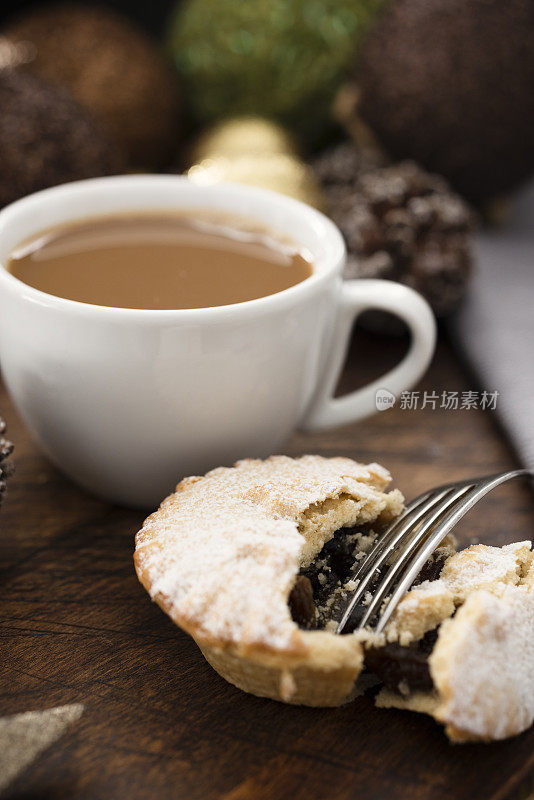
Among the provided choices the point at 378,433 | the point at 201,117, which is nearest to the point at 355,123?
the point at 201,117

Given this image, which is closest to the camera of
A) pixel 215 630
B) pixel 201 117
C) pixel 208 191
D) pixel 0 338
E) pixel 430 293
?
pixel 215 630

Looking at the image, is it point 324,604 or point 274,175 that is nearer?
point 324,604

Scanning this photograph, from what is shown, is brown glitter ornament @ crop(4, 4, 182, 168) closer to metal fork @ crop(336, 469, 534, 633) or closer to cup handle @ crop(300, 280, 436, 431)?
cup handle @ crop(300, 280, 436, 431)

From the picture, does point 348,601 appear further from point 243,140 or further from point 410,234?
point 243,140

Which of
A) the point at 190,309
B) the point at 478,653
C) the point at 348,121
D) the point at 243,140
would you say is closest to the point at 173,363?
the point at 190,309

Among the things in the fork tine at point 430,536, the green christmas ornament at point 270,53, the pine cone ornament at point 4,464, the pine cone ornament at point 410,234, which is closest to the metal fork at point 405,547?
the fork tine at point 430,536

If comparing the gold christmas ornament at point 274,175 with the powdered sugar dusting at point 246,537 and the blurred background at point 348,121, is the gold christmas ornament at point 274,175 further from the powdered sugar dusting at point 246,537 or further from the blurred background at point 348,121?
the powdered sugar dusting at point 246,537

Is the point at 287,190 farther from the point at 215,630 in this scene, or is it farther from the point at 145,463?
the point at 215,630
